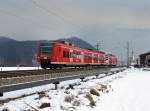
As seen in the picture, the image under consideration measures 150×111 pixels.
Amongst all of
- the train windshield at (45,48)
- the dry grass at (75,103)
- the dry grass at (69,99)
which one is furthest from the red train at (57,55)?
the dry grass at (75,103)

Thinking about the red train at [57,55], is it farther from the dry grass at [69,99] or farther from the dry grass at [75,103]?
the dry grass at [75,103]

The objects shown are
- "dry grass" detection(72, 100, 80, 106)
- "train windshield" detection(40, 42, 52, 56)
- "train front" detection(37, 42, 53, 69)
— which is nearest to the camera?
"dry grass" detection(72, 100, 80, 106)

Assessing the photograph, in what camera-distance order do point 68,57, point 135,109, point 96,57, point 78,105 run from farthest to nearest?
point 96,57 → point 68,57 → point 135,109 → point 78,105

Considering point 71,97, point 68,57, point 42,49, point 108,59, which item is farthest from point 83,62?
point 71,97

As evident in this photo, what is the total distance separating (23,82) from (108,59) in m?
67.0

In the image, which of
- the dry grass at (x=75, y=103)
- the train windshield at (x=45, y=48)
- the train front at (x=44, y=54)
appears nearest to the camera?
the dry grass at (x=75, y=103)

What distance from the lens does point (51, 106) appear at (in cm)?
1403

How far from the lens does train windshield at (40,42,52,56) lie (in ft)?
125

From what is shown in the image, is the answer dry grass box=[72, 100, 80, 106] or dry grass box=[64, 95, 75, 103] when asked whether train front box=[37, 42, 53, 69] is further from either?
dry grass box=[72, 100, 80, 106]

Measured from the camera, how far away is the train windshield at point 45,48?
125ft

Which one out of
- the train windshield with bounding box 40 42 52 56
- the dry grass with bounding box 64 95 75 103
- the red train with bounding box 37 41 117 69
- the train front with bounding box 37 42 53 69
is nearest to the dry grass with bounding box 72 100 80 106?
the dry grass with bounding box 64 95 75 103

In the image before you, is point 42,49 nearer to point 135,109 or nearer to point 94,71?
point 94,71

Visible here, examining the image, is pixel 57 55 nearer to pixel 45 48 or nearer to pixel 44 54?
pixel 44 54

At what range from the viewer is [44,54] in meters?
38.2
